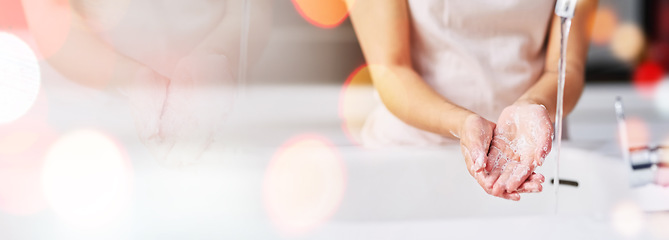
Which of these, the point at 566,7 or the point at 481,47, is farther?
the point at 481,47

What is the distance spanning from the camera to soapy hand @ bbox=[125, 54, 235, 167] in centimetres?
72

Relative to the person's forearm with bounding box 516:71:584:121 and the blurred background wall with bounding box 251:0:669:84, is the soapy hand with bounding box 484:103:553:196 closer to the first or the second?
the person's forearm with bounding box 516:71:584:121

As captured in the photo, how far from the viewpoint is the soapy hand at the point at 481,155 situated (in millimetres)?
517

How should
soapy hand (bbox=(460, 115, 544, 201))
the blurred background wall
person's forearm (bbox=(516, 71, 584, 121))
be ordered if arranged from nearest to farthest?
1. soapy hand (bbox=(460, 115, 544, 201))
2. person's forearm (bbox=(516, 71, 584, 121))
3. the blurred background wall

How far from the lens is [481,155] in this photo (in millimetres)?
539

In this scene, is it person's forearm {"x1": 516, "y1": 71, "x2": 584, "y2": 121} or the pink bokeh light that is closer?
person's forearm {"x1": 516, "y1": 71, "x2": 584, "y2": 121}

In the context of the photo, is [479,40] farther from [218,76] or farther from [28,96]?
[28,96]

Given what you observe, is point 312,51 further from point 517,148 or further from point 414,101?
point 517,148

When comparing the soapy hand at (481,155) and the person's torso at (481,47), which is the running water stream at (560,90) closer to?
the person's torso at (481,47)

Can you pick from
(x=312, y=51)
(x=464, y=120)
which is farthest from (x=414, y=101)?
(x=312, y=51)

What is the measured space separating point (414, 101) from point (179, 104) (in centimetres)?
32

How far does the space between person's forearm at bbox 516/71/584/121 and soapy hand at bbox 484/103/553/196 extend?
7 cm

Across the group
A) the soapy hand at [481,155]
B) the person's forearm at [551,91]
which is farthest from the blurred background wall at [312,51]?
the soapy hand at [481,155]

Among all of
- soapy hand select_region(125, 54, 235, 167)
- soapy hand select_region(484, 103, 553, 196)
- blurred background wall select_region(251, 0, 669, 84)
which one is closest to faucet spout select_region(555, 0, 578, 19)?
soapy hand select_region(484, 103, 553, 196)
